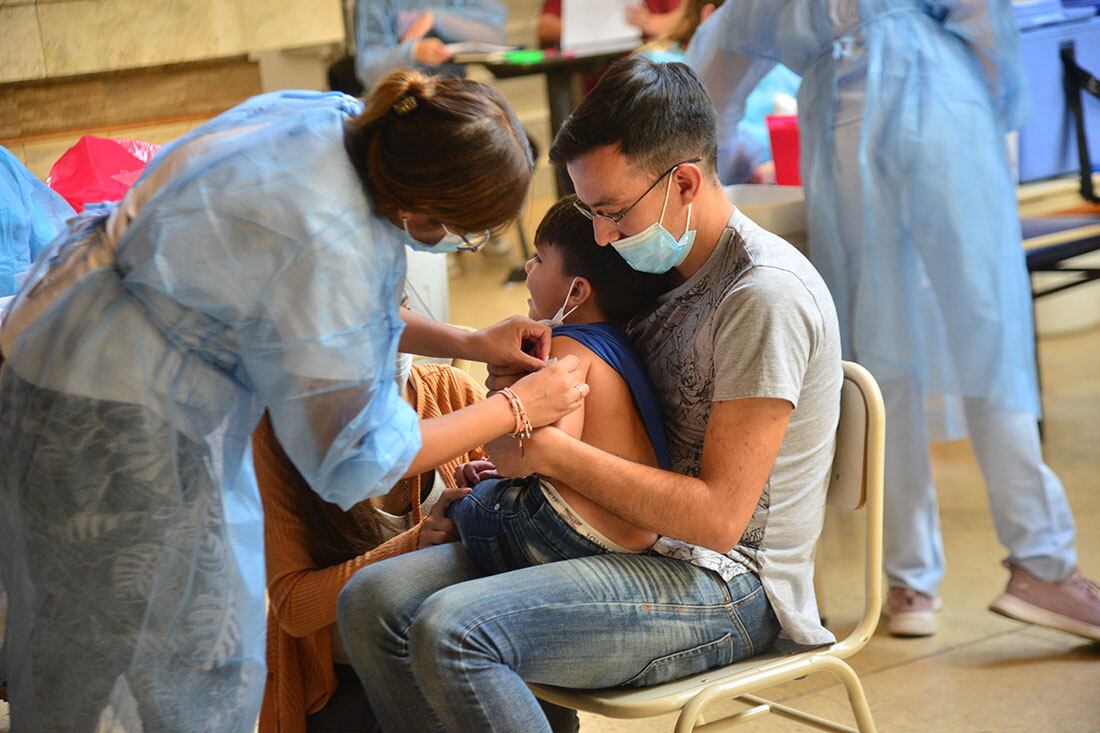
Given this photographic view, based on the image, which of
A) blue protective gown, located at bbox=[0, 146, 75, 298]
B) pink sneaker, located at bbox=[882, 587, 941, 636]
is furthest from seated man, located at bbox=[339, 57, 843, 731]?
→ pink sneaker, located at bbox=[882, 587, 941, 636]

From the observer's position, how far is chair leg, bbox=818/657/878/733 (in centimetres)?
150

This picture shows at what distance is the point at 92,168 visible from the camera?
8.11ft

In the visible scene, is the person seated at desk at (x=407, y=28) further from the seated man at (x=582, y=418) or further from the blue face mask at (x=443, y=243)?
the blue face mask at (x=443, y=243)

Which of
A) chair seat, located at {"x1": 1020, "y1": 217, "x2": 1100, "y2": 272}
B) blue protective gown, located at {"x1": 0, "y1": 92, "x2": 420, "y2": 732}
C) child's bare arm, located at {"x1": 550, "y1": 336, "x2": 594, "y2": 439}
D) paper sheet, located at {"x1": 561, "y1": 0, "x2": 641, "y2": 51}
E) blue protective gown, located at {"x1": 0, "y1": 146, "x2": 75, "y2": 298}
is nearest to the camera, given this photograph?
blue protective gown, located at {"x1": 0, "y1": 92, "x2": 420, "y2": 732}

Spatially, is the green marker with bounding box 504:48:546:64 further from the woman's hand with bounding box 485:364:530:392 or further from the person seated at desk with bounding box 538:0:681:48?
the woman's hand with bounding box 485:364:530:392

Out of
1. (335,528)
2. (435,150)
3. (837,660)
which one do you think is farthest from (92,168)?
(837,660)

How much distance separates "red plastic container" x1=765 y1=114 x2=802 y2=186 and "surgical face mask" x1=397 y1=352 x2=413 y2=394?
5.04 feet

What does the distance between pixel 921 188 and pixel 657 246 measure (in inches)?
42.4

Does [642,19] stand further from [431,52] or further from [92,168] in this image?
[92,168]

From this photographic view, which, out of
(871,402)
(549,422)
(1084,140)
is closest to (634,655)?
(549,422)

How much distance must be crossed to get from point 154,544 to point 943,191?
5.76ft

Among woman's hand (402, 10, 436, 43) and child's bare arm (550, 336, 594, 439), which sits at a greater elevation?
woman's hand (402, 10, 436, 43)

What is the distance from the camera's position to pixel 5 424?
4.10 ft

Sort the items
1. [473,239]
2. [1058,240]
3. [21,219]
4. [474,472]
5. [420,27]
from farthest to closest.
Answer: [420,27] → [1058,240] → [21,219] → [474,472] → [473,239]
